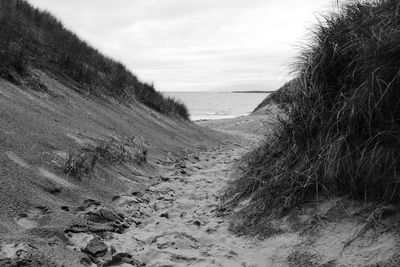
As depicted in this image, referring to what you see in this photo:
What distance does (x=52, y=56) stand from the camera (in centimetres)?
857


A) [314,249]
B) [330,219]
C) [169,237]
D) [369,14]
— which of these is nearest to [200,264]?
[169,237]

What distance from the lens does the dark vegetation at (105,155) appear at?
4.24 metres

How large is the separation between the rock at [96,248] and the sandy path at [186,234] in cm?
11

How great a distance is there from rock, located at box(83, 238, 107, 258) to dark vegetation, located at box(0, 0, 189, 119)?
12.9 feet

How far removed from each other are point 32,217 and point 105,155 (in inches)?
87.0

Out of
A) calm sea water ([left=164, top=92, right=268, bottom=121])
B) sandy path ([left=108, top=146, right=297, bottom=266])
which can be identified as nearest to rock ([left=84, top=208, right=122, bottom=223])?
sandy path ([left=108, top=146, right=297, bottom=266])

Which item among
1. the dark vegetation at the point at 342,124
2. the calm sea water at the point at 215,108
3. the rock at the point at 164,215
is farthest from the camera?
the calm sea water at the point at 215,108

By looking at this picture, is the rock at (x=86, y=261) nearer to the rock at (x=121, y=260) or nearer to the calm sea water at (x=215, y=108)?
the rock at (x=121, y=260)

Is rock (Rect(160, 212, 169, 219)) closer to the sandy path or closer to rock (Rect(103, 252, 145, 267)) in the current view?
the sandy path

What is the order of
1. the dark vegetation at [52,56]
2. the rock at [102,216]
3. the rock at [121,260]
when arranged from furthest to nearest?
1. the dark vegetation at [52,56]
2. the rock at [102,216]
3. the rock at [121,260]

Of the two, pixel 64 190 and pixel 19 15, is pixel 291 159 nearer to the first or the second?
pixel 64 190

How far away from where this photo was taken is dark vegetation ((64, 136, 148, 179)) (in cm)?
424

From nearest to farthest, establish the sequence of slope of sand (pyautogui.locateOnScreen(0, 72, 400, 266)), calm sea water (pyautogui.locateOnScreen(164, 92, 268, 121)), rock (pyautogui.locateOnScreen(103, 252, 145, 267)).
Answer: slope of sand (pyautogui.locateOnScreen(0, 72, 400, 266)) → rock (pyautogui.locateOnScreen(103, 252, 145, 267)) → calm sea water (pyautogui.locateOnScreen(164, 92, 268, 121))

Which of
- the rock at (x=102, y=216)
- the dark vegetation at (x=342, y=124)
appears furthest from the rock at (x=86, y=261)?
the dark vegetation at (x=342, y=124)
